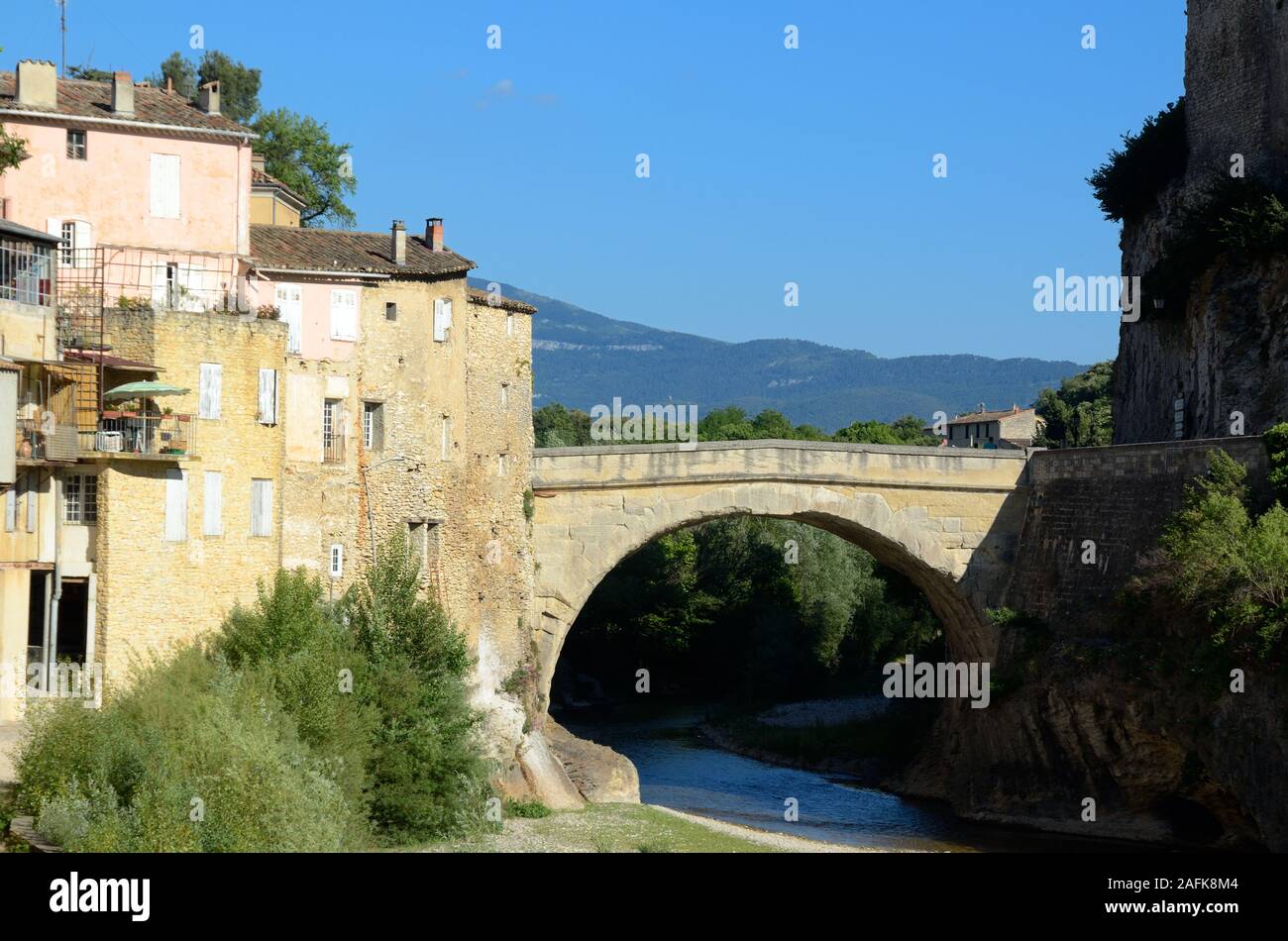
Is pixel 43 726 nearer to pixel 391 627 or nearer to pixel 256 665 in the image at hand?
pixel 256 665

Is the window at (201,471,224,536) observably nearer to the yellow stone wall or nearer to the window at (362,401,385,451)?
the yellow stone wall

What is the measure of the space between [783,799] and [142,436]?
2138 cm

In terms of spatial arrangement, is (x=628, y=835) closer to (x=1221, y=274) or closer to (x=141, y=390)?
(x=141, y=390)

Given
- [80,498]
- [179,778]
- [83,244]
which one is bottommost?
[179,778]

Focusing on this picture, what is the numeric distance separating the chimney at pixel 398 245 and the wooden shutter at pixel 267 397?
426 cm

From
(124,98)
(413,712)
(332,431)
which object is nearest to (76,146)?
(124,98)

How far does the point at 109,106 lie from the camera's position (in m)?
37.4

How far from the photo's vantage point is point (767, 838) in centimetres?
3931

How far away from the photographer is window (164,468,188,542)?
3331cm

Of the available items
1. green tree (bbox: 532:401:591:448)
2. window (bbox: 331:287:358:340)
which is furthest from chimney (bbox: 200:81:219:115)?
green tree (bbox: 532:401:591:448)

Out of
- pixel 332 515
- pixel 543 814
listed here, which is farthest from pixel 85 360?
pixel 543 814

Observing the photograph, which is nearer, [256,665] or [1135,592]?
[256,665]

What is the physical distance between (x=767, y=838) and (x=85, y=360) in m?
16.7

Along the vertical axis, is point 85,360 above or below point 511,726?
above
